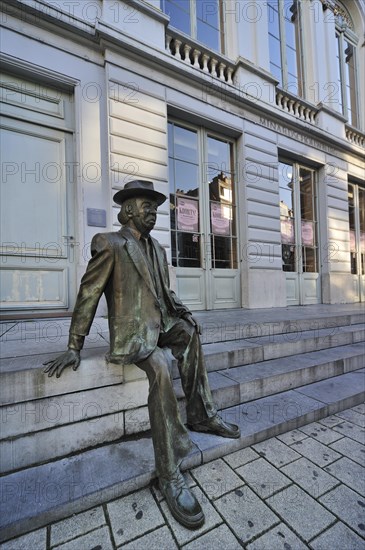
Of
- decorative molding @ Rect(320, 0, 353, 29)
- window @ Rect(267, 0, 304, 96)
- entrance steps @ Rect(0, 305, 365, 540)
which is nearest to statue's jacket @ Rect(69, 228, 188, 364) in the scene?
entrance steps @ Rect(0, 305, 365, 540)

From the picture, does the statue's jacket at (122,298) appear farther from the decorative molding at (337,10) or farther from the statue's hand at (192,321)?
the decorative molding at (337,10)

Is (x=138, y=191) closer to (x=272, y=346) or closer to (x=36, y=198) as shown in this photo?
(x=272, y=346)

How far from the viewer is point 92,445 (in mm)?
1920

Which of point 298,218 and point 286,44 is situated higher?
→ point 286,44

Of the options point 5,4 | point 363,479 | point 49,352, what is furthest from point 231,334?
point 5,4

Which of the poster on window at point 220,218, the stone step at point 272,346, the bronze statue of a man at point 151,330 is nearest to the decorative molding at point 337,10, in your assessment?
the poster on window at point 220,218

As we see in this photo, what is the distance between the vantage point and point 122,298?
1839 mm

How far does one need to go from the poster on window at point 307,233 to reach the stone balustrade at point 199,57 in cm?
436

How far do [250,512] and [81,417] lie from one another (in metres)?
1.21

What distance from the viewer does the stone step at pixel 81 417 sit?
66.9 inches

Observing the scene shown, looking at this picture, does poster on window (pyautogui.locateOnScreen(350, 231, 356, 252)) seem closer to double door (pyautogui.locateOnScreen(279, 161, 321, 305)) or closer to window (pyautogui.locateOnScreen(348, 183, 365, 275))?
window (pyautogui.locateOnScreen(348, 183, 365, 275))

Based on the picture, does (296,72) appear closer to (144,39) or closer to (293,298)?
(144,39)

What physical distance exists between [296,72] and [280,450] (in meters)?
9.95

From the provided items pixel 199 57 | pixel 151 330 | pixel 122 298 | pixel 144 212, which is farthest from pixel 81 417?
pixel 199 57
